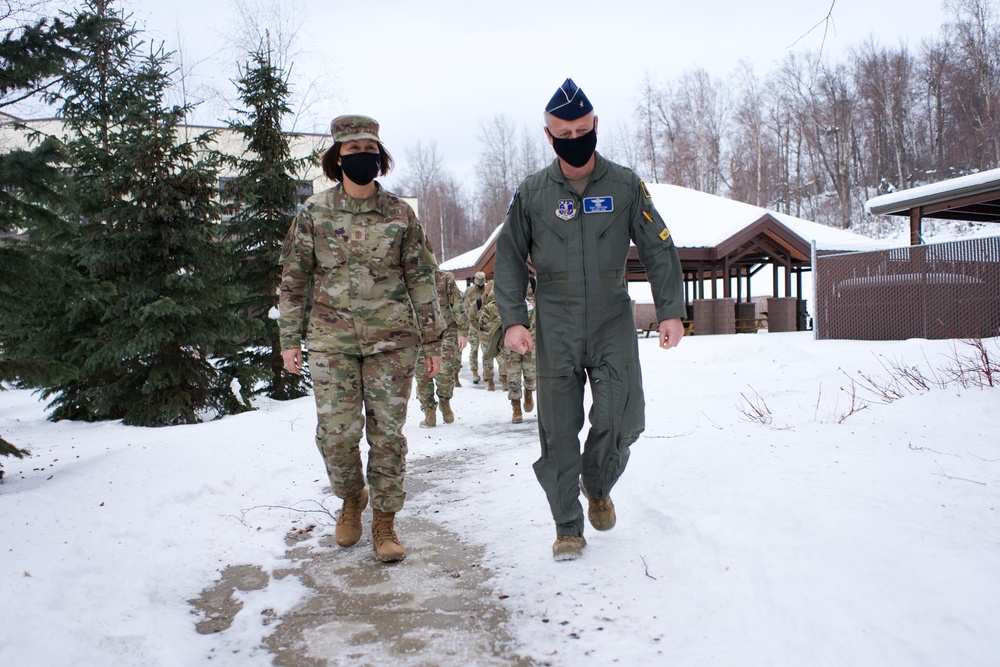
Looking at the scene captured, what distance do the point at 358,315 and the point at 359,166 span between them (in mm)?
→ 859

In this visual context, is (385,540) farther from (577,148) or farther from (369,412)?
(577,148)

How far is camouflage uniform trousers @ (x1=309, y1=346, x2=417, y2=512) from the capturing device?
3912mm

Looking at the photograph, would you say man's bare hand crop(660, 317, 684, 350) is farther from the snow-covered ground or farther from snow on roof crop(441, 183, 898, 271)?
snow on roof crop(441, 183, 898, 271)

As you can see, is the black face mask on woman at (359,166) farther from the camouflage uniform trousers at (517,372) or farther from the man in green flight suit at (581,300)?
the camouflage uniform trousers at (517,372)

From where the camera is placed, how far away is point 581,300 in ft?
11.7

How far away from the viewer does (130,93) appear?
1174cm

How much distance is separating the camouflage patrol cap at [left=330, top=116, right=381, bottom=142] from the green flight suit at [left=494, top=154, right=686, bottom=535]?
3.25ft

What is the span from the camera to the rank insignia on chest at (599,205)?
3.60m

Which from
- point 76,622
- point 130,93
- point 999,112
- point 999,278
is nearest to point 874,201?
point 999,278

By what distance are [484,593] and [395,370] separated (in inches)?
53.7

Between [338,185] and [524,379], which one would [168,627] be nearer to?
[338,185]

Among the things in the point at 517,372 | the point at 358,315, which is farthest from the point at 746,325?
the point at 358,315

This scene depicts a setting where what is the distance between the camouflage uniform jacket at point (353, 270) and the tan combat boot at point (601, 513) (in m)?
1.41

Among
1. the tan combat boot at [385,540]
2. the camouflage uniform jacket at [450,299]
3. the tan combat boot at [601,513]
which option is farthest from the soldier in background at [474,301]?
the tan combat boot at [601,513]
